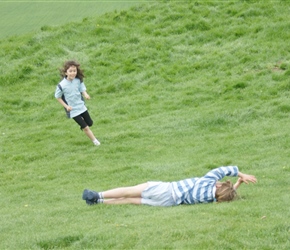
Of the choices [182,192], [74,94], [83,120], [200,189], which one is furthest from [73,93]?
[200,189]

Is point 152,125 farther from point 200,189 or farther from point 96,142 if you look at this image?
point 200,189

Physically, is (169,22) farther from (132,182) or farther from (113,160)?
(132,182)

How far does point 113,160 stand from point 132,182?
1954 millimetres

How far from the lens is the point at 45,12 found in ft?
77.3

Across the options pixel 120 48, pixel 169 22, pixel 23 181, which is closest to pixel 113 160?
pixel 23 181

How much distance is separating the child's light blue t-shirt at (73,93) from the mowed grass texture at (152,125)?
821 mm

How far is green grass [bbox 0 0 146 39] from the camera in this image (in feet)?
73.3

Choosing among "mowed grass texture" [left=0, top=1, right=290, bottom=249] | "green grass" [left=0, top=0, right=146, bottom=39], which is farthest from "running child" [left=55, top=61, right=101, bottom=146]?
"green grass" [left=0, top=0, right=146, bottom=39]

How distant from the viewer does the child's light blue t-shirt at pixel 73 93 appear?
13547 mm

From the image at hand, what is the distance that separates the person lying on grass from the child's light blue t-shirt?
4.79 metres

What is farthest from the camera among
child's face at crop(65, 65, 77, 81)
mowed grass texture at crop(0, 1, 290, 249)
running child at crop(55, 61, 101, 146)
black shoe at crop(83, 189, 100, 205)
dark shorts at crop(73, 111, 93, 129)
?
dark shorts at crop(73, 111, 93, 129)

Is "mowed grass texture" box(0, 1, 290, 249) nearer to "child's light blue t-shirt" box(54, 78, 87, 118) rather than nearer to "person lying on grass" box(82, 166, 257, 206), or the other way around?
"person lying on grass" box(82, 166, 257, 206)

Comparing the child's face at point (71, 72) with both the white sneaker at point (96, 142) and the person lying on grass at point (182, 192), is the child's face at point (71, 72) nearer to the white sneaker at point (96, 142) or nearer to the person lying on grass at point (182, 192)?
the white sneaker at point (96, 142)

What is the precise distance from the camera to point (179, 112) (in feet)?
49.7
